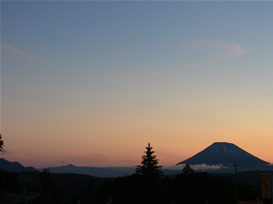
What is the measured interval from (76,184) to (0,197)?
130 m

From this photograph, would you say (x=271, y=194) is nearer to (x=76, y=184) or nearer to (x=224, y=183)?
(x=224, y=183)

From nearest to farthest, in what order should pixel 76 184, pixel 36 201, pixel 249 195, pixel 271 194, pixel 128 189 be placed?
pixel 271 194 → pixel 36 201 → pixel 249 195 → pixel 128 189 → pixel 76 184

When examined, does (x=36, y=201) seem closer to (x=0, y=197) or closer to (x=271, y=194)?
(x=0, y=197)

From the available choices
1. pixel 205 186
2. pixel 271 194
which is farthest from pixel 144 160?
pixel 271 194

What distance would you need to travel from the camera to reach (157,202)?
7644cm

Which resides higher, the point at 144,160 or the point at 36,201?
the point at 144,160

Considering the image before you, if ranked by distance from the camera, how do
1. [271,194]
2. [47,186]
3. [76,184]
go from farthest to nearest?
[76,184] < [47,186] < [271,194]

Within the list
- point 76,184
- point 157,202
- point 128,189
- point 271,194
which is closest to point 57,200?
point 157,202

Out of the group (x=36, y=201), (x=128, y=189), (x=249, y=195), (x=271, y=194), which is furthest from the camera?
(x=128, y=189)

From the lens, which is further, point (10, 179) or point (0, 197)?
point (10, 179)

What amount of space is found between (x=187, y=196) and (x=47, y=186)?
105ft

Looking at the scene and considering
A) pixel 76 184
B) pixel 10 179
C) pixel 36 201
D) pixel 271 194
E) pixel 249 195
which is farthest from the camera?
pixel 76 184

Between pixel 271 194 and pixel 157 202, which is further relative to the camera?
pixel 157 202

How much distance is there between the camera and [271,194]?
110ft
